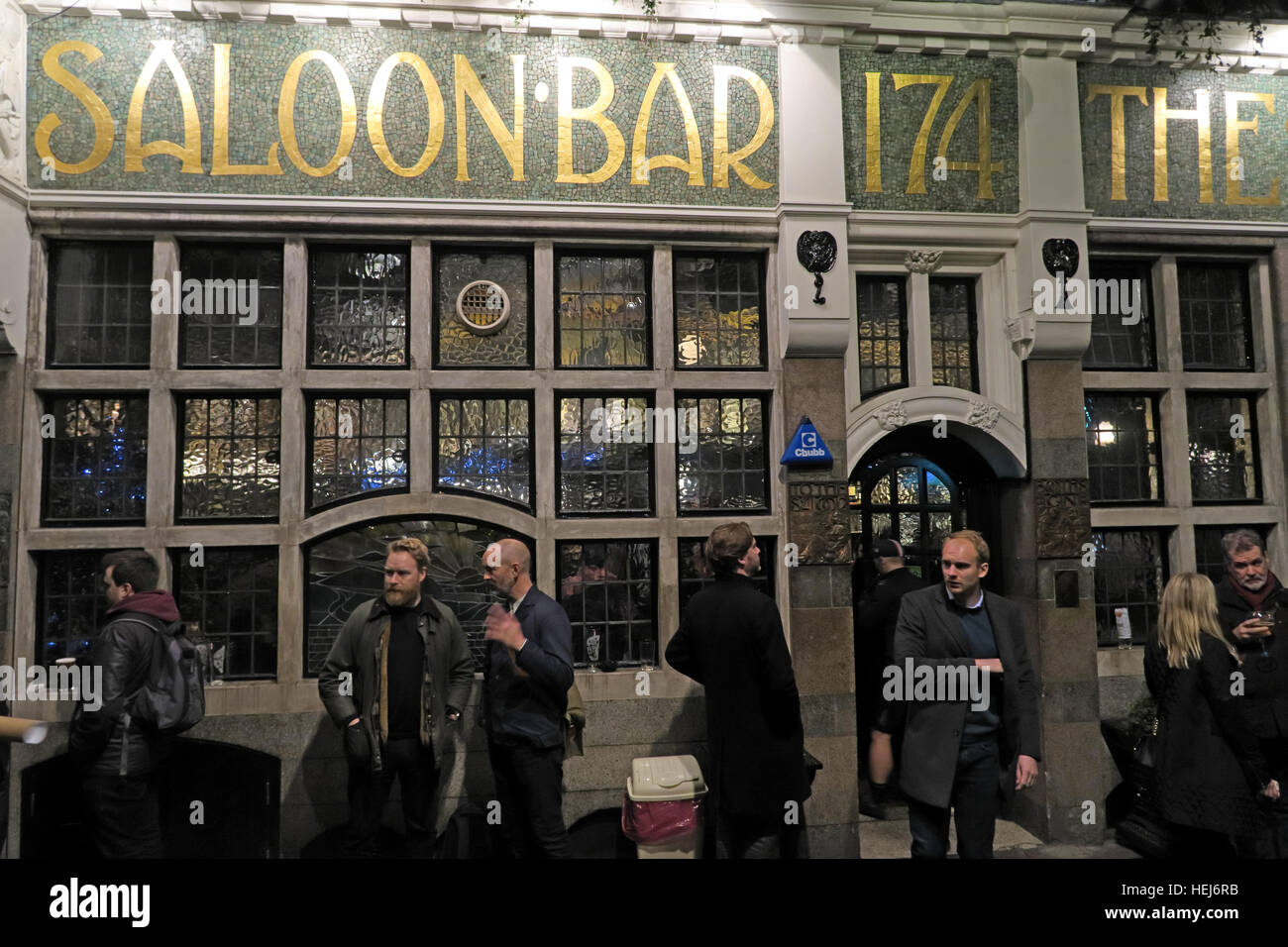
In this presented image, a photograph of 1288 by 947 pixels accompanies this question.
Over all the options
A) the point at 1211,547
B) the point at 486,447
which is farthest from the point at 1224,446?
the point at 486,447

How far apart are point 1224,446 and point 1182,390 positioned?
0.60m

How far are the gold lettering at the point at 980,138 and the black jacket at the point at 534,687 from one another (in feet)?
14.3

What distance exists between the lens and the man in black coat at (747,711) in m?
4.07

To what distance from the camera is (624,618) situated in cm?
564

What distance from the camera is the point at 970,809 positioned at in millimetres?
3830

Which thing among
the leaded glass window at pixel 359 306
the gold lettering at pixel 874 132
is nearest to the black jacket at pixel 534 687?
the leaded glass window at pixel 359 306

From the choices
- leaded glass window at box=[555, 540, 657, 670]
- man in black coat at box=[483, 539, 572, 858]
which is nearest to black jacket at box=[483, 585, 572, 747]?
man in black coat at box=[483, 539, 572, 858]

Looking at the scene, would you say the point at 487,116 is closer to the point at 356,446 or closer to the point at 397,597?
the point at 356,446

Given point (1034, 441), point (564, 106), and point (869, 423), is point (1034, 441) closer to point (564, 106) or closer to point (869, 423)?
point (869, 423)

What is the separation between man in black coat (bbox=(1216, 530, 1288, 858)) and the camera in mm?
4031

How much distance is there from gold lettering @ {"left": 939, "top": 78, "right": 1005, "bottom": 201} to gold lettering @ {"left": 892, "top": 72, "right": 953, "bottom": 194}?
124 mm

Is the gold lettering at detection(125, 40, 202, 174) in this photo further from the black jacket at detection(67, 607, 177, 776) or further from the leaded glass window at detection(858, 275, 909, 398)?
the leaded glass window at detection(858, 275, 909, 398)

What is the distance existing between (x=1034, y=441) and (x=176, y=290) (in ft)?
19.4

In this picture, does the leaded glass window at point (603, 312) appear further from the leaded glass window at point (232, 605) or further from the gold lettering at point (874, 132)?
the leaded glass window at point (232, 605)
